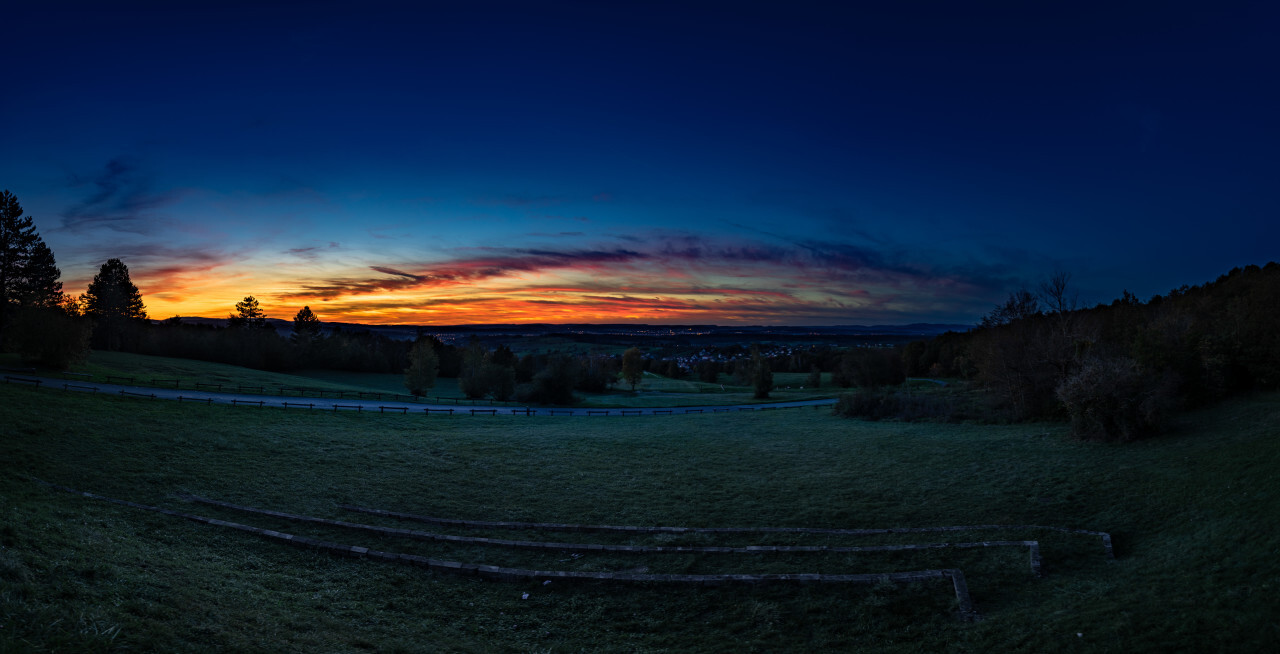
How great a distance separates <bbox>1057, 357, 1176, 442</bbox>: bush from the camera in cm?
2334

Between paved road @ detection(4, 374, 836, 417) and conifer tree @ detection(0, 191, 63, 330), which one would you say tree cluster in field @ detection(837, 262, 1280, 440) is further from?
conifer tree @ detection(0, 191, 63, 330)

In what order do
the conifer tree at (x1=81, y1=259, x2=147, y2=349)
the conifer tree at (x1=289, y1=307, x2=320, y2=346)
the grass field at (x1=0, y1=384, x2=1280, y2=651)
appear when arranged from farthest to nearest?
the conifer tree at (x1=289, y1=307, x2=320, y2=346) → the conifer tree at (x1=81, y1=259, x2=147, y2=349) → the grass field at (x1=0, y1=384, x2=1280, y2=651)

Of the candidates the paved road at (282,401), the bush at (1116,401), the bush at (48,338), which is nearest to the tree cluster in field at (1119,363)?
the bush at (1116,401)

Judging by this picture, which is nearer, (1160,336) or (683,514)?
(683,514)

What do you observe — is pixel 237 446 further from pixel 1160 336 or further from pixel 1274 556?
pixel 1160 336

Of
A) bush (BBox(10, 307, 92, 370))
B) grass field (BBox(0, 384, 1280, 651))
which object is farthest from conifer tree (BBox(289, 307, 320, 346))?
grass field (BBox(0, 384, 1280, 651))

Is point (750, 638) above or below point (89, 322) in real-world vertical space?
below

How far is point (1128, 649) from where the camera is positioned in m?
7.61

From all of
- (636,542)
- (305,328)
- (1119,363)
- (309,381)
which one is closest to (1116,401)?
(1119,363)

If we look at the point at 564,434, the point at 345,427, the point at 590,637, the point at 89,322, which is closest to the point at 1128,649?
the point at 590,637

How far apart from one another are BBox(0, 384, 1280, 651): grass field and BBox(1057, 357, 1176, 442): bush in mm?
1234

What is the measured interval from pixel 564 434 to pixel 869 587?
28.8 m

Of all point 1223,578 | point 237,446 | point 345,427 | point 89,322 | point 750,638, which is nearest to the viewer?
point 1223,578

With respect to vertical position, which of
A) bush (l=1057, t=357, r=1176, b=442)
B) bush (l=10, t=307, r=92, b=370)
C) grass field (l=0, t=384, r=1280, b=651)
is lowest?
grass field (l=0, t=384, r=1280, b=651)
